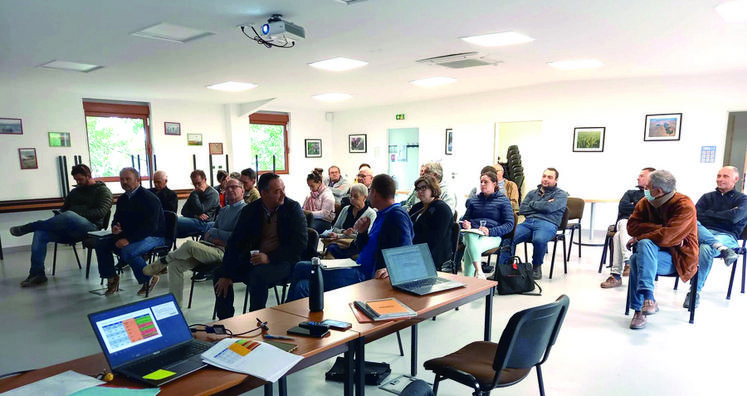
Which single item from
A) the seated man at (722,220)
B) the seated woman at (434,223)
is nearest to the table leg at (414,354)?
the seated woman at (434,223)

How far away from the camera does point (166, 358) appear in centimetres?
151

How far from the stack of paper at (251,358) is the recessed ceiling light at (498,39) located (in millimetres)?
3698

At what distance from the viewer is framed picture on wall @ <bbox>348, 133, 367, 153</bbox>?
417 inches

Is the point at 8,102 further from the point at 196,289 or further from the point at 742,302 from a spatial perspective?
the point at 742,302

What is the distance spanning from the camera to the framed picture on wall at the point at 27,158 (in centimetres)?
675

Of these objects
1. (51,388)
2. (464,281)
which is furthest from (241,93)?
(51,388)

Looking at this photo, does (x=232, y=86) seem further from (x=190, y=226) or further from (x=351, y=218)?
(x=351, y=218)

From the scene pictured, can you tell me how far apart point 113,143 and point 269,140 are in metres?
3.18

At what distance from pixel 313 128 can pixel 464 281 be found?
8749 mm

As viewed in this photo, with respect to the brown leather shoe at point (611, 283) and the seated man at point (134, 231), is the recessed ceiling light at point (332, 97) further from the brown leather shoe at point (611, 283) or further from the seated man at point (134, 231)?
the brown leather shoe at point (611, 283)

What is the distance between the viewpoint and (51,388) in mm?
1307

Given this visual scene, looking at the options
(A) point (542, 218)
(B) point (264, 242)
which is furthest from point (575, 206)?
(B) point (264, 242)

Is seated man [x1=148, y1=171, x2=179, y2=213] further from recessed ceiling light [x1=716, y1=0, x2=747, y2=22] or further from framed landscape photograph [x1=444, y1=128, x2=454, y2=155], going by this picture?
recessed ceiling light [x1=716, y1=0, x2=747, y2=22]

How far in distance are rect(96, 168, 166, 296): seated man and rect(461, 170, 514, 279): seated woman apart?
3037 millimetres
